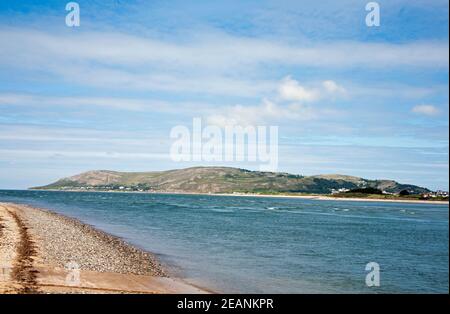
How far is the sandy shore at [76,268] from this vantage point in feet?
76.6

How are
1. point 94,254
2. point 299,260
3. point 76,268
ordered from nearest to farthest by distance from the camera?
point 76,268, point 94,254, point 299,260

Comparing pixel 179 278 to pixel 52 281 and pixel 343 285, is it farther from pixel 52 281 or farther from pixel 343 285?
pixel 343 285

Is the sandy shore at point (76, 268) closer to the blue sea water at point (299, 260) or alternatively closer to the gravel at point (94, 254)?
the gravel at point (94, 254)

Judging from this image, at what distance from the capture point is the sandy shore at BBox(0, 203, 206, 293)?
76.6 ft

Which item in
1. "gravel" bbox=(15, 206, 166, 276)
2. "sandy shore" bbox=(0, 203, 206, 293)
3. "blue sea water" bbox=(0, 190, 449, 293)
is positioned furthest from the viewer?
"gravel" bbox=(15, 206, 166, 276)

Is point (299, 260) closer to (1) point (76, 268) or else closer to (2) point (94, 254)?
(2) point (94, 254)

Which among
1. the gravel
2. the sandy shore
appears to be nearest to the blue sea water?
the gravel

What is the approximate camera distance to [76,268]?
29406mm

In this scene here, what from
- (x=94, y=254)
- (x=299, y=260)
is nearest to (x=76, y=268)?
(x=94, y=254)

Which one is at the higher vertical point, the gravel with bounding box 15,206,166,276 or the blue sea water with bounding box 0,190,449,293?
the gravel with bounding box 15,206,166,276

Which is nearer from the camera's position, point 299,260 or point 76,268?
point 76,268

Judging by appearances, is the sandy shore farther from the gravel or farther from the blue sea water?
the blue sea water
